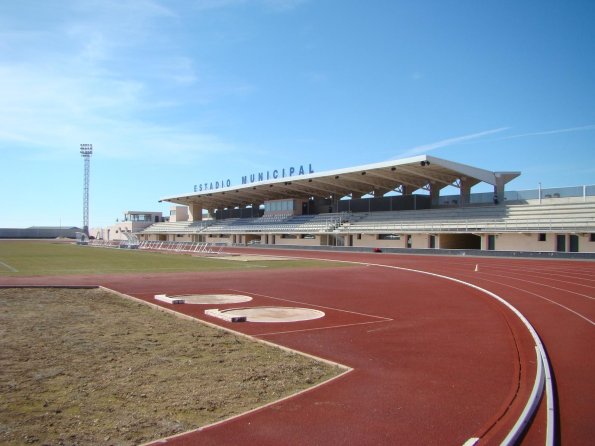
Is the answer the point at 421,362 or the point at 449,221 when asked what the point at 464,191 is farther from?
the point at 421,362

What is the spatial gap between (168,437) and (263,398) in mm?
1518

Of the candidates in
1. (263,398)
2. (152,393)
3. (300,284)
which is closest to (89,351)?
(152,393)

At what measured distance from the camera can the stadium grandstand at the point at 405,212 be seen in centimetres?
4138

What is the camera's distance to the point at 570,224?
3828 cm

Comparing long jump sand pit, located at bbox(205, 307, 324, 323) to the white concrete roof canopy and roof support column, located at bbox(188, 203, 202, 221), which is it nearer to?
the white concrete roof canopy

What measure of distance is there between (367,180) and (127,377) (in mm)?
53769

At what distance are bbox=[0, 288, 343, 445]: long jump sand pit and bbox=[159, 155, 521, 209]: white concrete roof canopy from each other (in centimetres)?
3903

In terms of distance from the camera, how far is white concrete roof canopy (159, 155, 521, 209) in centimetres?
4862

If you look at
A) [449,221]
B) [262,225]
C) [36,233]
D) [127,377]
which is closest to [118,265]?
[127,377]

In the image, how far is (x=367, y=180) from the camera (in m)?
59.1

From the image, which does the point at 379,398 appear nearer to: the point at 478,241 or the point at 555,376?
the point at 555,376

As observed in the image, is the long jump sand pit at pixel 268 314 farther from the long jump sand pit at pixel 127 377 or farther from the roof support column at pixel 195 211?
the roof support column at pixel 195 211

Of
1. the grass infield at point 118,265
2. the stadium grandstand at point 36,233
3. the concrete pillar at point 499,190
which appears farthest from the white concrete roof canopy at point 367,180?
the stadium grandstand at point 36,233

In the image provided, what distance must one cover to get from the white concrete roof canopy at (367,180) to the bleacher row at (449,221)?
3761 millimetres
